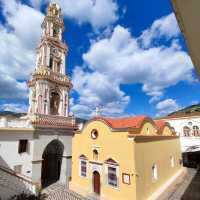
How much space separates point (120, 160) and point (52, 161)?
10662 millimetres

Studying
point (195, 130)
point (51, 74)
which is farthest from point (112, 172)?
point (195, 130)

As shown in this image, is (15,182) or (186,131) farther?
(186,131)

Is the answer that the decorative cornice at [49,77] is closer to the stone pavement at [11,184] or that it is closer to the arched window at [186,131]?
the stone pavement at [11,184]

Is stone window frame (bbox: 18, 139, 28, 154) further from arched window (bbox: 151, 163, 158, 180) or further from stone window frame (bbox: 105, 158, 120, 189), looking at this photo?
arched window (bbox: 151, 163, 158, 180)

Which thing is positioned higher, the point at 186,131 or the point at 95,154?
the point at 186,131

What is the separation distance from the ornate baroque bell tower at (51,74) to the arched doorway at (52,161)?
152 inches

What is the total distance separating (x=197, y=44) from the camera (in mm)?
3391

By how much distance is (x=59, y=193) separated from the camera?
16391 mm

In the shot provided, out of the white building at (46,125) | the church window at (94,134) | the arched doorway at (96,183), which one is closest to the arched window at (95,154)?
the church window at (94,134)

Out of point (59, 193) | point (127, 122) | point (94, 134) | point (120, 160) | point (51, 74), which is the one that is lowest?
point (59, 193)

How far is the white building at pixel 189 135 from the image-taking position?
25.7 metres

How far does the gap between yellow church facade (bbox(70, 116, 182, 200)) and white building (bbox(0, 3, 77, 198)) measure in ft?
8.42

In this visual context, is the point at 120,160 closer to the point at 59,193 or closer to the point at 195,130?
the point at 59,193

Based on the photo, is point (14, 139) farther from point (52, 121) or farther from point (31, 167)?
point (52, 121)
